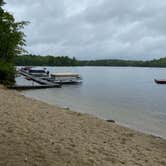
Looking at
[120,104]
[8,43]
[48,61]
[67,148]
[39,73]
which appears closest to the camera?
[67,148]

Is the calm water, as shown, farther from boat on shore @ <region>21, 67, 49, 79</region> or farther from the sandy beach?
boat on shore @ <region>21, 67, 49, 79</region>

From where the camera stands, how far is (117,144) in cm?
987

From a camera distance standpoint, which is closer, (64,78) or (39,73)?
(64,78)

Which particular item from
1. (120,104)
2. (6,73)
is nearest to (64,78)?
(6,73)

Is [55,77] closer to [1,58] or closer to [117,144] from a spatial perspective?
[1,58]

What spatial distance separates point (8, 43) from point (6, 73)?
427 centimetres

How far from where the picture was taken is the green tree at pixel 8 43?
144 feet

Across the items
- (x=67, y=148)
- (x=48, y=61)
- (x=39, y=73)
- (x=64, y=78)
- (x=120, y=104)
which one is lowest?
(x=120, y=104)

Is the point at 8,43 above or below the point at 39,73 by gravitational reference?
above

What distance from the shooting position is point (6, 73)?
45906mm

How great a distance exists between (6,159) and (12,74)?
141 feet

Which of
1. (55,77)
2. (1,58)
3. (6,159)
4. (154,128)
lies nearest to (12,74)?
(1,58)

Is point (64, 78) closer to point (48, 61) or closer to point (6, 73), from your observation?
point (6, 73)

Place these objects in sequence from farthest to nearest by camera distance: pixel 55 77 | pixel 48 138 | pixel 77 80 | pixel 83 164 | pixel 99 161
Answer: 1. pixel 77 80
2. pixel 55 77
3. pixel 48 138
4. pixel 99 161
5. pixel 83 164
